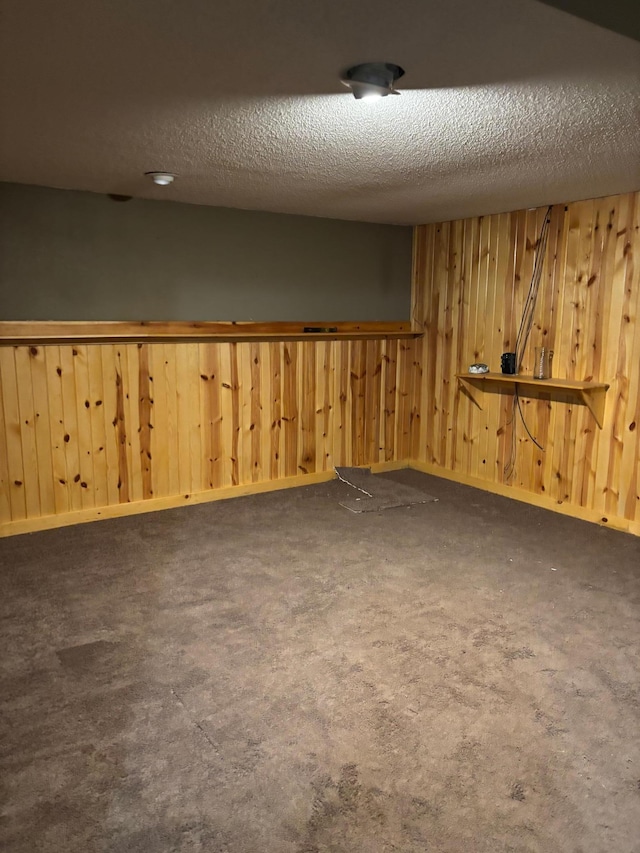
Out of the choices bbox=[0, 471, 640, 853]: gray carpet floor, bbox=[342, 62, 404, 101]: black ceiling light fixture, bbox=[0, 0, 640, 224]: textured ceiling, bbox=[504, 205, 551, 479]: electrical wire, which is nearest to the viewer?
bbox=[0, 0, 640, 224]: textured ceiling

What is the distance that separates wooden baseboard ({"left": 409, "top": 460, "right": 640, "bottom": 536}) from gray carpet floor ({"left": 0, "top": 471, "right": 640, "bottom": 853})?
0.24 meters

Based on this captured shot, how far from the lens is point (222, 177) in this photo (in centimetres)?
349

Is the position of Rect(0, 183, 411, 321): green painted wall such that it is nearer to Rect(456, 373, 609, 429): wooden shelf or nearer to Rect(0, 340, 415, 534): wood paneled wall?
Rect(0, 340, 415, 534): wood paneled wall

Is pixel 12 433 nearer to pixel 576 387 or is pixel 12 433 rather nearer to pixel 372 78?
pixel 372 78

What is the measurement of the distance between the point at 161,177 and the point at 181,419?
1.61 meters

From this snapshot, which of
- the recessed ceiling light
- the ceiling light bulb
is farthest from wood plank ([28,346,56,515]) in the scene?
the ceiling light bulb

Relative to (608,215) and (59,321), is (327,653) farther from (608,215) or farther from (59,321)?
(608,215)

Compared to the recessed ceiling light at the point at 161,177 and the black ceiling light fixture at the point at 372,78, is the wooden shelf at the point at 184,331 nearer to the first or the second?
the recessed ceiling light at the point at 161,177

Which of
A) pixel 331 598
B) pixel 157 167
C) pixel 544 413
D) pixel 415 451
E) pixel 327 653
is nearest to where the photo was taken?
pixel 327 653

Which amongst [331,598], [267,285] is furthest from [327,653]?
[267,285]

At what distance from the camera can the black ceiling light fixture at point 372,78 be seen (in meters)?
1.91

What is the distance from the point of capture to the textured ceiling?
1607 mm

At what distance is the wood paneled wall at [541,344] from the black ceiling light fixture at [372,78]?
8.30 ft

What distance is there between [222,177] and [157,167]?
0.36m
